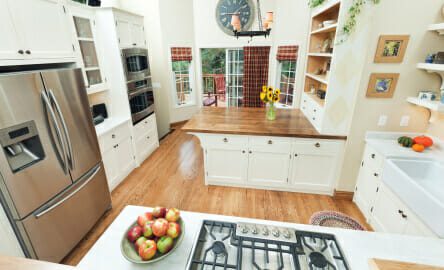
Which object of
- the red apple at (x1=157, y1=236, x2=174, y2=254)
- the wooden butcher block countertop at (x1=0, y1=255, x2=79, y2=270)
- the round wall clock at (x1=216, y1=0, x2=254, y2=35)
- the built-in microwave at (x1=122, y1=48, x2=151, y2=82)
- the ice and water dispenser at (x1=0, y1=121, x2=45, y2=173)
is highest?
the round wall clock at (x1=216, y1=0, x2=254, y2=35)

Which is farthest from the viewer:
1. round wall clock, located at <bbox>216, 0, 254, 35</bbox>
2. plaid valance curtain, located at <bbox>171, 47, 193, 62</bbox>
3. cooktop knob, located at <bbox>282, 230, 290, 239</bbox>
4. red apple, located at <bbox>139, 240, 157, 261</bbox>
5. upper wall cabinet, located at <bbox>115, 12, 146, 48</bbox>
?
plaid valance curtain, located at <bbox>171, 47, 193, 62</bbox>

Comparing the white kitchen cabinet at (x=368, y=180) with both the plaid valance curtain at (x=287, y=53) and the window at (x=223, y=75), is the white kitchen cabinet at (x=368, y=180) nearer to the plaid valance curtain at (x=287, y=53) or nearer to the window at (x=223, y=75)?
the plaid valance curtain at (x=287, y=53)

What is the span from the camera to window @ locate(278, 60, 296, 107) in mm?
4613

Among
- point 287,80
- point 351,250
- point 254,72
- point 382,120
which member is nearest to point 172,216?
point 351,250

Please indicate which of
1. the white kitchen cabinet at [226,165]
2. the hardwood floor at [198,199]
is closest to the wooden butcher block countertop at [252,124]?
the white kitchen cabinet at [226,165]

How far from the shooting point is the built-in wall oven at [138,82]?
3.24m

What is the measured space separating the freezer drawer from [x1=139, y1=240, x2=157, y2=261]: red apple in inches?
53.6

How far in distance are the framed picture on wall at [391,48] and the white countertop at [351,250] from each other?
1.82 meters

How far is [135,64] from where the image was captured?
3.41m

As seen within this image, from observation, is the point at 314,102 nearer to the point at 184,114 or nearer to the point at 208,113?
the point at 208,113

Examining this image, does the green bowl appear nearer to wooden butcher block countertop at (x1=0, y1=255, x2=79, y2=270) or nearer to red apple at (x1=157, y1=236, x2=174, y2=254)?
red apple at (x1=157, y1=236, x2=174, y2=254)

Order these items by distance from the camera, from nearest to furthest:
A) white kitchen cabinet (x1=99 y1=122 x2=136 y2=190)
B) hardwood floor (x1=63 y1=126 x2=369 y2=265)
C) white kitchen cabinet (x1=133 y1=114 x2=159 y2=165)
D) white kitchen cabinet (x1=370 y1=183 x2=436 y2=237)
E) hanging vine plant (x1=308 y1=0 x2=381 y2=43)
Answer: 1. white kitchen cabinet (x1=370 y1=183 x2=436 y2=237)
2. hanging vine plant (x1=308 y1=0 x2=381 y2=43)
3. hardwood floor (x1=63 y1=126 x2=369 y2=265)
4. white kitchen cabinet (x1=99 y1=122 x2=136 y2=190)
5. white kitchen cabinet (x1=133 y1=114 x2=159 y2=165)

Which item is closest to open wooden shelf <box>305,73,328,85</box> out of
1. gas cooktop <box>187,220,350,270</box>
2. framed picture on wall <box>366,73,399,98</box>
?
framed picture on wall <box>366,73,399,98</box>

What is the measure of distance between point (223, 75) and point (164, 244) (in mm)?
5344
